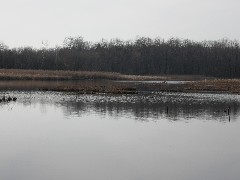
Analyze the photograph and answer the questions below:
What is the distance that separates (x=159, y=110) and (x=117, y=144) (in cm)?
1485

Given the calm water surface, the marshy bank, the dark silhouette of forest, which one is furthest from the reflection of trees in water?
the dark silhouette of forest

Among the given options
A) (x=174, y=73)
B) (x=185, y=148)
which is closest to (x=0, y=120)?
(x=185, y=148)

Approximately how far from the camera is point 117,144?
61.6 feet

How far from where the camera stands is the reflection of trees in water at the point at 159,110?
29.6 meters

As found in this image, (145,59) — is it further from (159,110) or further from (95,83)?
(159,110)

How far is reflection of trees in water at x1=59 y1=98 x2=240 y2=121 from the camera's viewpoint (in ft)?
97.2

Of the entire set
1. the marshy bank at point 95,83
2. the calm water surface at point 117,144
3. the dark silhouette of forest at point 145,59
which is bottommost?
the calm water surface at point 117,144

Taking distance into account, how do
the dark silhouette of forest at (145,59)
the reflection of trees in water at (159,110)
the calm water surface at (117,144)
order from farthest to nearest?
the dark silhouette of forest at (145,59)
the reflection of trees in water at (159,110)
the calm water surface at (117,144)

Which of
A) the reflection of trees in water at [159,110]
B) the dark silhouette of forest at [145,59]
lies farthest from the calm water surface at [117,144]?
the dark silhouette of forest at [145,59]

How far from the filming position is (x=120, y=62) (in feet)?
477

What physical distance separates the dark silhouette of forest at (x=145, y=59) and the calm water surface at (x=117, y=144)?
92051 mm

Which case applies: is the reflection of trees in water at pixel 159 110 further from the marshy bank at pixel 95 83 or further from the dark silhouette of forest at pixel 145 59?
the dark silhouette of forest at pixel 145 59

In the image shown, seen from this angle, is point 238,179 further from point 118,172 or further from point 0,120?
point 0,120

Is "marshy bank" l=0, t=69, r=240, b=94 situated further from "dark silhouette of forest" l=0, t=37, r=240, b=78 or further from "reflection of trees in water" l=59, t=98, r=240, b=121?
"dark silhouette of forest" l=0, t=37, r=240, b=78
